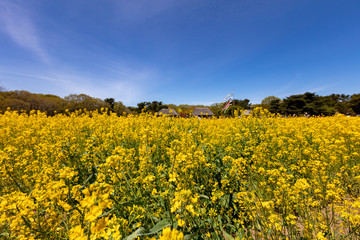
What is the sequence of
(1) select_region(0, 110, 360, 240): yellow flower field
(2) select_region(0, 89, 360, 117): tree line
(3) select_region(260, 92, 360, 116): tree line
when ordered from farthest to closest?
(3) select_region(260, 92, 360, 116): tree line, (2) select_region(0, 89, 360, 117): tree line, (1) select_region(0, 110, 360, 240): yellow flower field

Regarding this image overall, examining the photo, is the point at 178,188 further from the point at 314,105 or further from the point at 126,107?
the point at 314,105

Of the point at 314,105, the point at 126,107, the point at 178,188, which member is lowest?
the point at 178,188

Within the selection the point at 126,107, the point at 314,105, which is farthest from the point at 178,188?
the point at 314,105

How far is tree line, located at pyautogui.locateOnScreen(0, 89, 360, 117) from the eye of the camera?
16038mm

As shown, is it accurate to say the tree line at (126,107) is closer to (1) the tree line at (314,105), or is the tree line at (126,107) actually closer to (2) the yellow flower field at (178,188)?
(1) the tree line at (314,105)

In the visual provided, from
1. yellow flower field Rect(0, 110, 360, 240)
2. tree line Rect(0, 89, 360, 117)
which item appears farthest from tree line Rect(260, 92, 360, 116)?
yellow flower field Rect(0, 110, 360, 240)

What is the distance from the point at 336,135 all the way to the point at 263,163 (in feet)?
11.0

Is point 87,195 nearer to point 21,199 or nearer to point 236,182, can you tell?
point 21,199

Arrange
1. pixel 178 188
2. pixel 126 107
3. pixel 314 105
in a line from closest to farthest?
pixel 178 188 → pixel 126 107 → pixel 314 105

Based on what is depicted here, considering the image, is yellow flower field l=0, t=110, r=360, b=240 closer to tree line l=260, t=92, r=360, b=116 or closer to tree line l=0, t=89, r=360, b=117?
tree line l=0, t=89, r=360, b=117

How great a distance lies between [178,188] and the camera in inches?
55.2

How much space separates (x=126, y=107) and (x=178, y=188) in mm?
32903

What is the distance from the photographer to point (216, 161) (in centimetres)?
300

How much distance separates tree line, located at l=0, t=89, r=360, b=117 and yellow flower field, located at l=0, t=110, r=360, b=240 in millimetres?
3207
